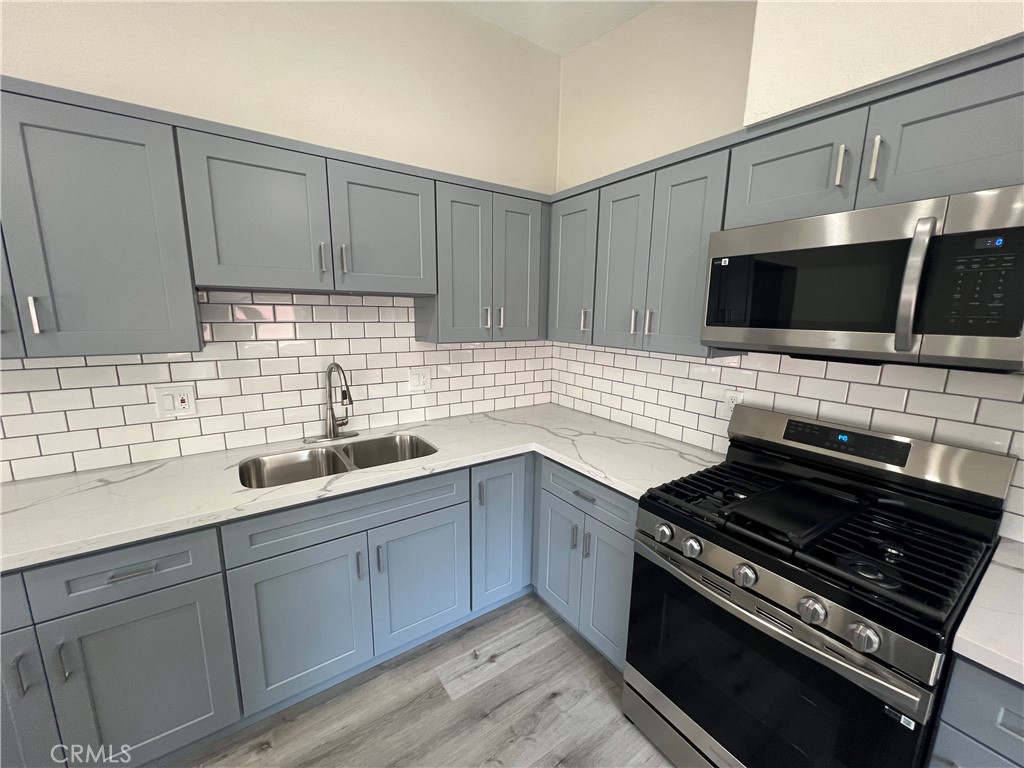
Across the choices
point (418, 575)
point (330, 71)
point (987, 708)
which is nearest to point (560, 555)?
point (418, 575)

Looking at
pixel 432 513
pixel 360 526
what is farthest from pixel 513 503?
pixel 360 526

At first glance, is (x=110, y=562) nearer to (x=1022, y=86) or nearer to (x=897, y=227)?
(x=897, y=227)

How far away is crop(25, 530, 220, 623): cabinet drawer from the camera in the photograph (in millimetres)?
1154

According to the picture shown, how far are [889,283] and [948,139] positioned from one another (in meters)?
0.37

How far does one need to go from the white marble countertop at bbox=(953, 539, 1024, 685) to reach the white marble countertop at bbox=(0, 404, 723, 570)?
2.76 ft

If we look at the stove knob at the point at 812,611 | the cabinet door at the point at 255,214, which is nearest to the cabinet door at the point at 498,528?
the cabinet door at the point at 255,214

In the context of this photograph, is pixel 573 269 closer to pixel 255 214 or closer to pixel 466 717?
pixel 255 214

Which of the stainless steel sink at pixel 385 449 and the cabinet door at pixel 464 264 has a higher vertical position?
the cabinet door at pixel 464 264

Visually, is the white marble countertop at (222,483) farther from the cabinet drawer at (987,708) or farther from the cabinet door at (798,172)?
the cabinet door at (798,172)

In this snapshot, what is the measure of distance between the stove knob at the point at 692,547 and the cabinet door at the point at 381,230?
155cm

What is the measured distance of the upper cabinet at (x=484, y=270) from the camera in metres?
2.04

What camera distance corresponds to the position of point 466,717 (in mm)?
1700

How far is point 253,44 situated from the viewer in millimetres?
1688

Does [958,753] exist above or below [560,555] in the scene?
above
